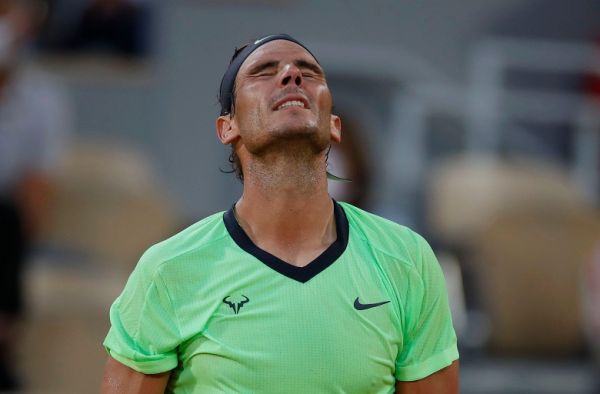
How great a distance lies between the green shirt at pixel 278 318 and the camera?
2.96 metres

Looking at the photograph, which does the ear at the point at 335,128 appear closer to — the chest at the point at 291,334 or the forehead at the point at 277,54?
the forehead at the point at 277,54

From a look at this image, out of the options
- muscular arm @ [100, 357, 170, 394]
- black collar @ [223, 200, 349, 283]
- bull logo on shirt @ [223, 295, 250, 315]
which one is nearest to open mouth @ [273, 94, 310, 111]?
black collar @ [223, 200, 349, 283]

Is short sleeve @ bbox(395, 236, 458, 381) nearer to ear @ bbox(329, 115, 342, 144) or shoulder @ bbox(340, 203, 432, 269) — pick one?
shoulder @ bbox(340, 203, 432, 269)

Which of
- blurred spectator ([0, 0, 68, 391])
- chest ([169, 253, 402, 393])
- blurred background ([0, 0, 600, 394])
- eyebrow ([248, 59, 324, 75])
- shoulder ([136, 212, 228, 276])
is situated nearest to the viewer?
chest ([169, 253, 402, 393])

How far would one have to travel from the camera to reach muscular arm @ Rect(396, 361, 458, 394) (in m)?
3.10

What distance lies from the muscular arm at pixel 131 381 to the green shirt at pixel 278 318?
26 mm

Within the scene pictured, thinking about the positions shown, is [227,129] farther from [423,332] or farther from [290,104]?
[423,332]

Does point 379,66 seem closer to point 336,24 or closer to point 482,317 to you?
point 336,24

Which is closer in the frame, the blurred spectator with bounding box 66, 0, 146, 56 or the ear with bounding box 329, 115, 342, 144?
the ear with bounding box 329, 115, 342, 144

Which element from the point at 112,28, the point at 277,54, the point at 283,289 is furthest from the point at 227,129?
the point at 112,28

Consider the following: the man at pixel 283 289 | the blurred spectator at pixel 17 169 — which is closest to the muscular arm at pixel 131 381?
the man at pixel 283 289

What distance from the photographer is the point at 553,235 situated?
364 inches

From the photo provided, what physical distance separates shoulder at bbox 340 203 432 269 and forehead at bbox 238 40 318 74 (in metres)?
0.39

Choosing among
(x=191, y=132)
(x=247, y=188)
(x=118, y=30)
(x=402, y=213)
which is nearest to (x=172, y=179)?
(x=191, y=132)
